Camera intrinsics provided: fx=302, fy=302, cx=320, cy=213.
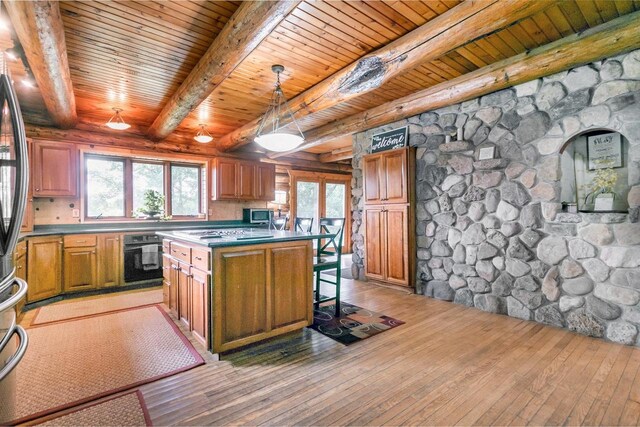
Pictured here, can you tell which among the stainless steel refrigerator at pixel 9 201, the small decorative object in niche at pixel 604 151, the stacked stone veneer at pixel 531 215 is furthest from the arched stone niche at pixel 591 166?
the stainless steel refrigerator at pixel 9 201

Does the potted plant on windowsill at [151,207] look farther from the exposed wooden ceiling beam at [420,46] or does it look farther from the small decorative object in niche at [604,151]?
the small decorative object in niche at [604,151]

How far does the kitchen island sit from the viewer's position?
2.32 metres

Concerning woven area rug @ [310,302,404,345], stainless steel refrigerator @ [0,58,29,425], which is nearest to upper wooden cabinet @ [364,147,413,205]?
woven area rug @ [310,302,404,345]

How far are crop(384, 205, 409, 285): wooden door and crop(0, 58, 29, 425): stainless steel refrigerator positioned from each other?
374 cm

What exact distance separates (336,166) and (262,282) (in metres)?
5.94

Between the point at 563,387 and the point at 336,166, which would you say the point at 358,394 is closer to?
the point at 563,387

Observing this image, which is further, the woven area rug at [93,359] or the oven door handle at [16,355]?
the woven area rug at [93,359]

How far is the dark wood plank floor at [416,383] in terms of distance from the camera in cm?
171

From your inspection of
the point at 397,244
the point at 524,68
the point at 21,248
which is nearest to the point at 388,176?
the point at 397,244

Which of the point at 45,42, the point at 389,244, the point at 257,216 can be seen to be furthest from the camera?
the point at 257,216

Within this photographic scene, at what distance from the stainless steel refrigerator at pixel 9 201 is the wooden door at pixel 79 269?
3.33 m

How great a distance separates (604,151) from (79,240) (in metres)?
6.26

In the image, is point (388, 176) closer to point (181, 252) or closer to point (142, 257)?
point (181, 252)

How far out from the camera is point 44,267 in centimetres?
379
